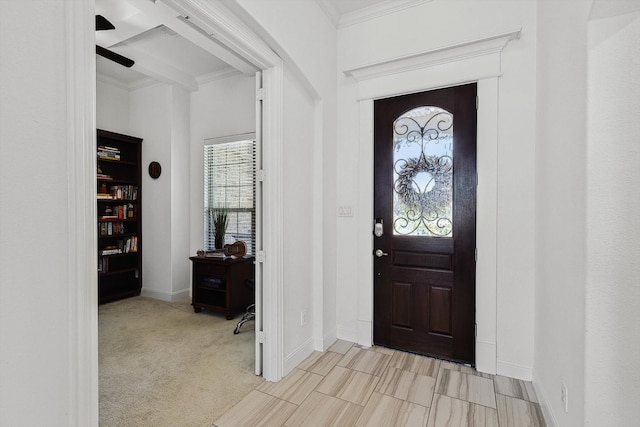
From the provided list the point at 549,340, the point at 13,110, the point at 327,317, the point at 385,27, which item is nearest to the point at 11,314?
the point at 13,110

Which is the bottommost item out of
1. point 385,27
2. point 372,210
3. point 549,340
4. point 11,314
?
point 549,340

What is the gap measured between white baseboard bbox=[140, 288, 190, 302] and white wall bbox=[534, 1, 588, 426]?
416 centimetres

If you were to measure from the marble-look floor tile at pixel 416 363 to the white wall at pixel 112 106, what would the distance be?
482cm

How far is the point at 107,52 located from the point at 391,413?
4308 millimetres

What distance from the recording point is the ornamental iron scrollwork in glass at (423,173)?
254cm

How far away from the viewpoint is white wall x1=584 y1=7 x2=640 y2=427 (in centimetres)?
115

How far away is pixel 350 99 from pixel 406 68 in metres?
0.57

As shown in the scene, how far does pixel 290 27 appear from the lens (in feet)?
7.33

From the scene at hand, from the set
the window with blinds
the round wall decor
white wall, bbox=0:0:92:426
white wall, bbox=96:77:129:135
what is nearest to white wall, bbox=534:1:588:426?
white wall, bbox=0:0:92:426

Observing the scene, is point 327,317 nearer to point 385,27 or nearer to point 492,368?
point 492,368

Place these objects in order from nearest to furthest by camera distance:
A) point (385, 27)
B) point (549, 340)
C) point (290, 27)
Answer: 1. point (549, 340)
2. point (290, 27)
3. point (385, 27)

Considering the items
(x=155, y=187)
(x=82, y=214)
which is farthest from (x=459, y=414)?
(x=155, y=187)

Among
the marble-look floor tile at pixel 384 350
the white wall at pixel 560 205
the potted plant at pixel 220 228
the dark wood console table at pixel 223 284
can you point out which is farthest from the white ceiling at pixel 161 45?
the marble-look floor tile at pixel 384 350

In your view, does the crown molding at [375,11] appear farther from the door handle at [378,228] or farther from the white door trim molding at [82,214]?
the white door trim molding at [82,214]
